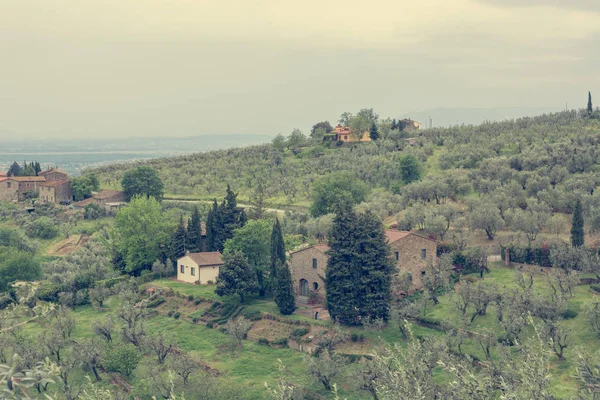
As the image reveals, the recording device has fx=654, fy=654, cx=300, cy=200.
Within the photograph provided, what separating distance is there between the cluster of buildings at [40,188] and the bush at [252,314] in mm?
65380

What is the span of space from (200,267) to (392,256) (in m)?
19.1

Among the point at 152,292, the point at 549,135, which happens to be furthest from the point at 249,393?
the point at 549,135

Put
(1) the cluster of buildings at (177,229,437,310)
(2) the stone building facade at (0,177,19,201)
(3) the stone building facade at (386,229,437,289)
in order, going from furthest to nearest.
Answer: (2) the stone building facade at (0,177,19,201) < (3) the stone building facade at (386,229,437,289) < (1) the cluster of buildings at (177,229,437,310)

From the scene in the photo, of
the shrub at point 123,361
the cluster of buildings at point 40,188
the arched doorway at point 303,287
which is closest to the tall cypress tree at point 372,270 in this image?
the arched doorway at point 303,287

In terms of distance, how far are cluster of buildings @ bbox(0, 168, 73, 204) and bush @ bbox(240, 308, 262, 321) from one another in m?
65.4

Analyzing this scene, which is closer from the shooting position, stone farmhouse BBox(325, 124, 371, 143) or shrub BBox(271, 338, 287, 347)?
shrub BBox(271, 338, 287, 347)

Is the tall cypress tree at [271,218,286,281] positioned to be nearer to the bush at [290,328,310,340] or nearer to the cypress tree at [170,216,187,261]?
the bush at [290,328,310,340]

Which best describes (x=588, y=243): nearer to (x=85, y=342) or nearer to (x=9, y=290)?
(x=85, y=342)

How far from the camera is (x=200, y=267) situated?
63.9 metres

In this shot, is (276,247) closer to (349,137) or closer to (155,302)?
(155,302)

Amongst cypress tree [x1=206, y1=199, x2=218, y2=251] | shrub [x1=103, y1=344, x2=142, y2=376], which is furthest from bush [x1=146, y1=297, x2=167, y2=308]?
shrub [x1=103, y1=344, x2=142, y2=376]

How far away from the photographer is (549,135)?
10488cm

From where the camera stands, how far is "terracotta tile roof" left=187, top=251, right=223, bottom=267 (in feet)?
211

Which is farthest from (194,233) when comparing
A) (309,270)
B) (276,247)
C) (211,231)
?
(309,270)
